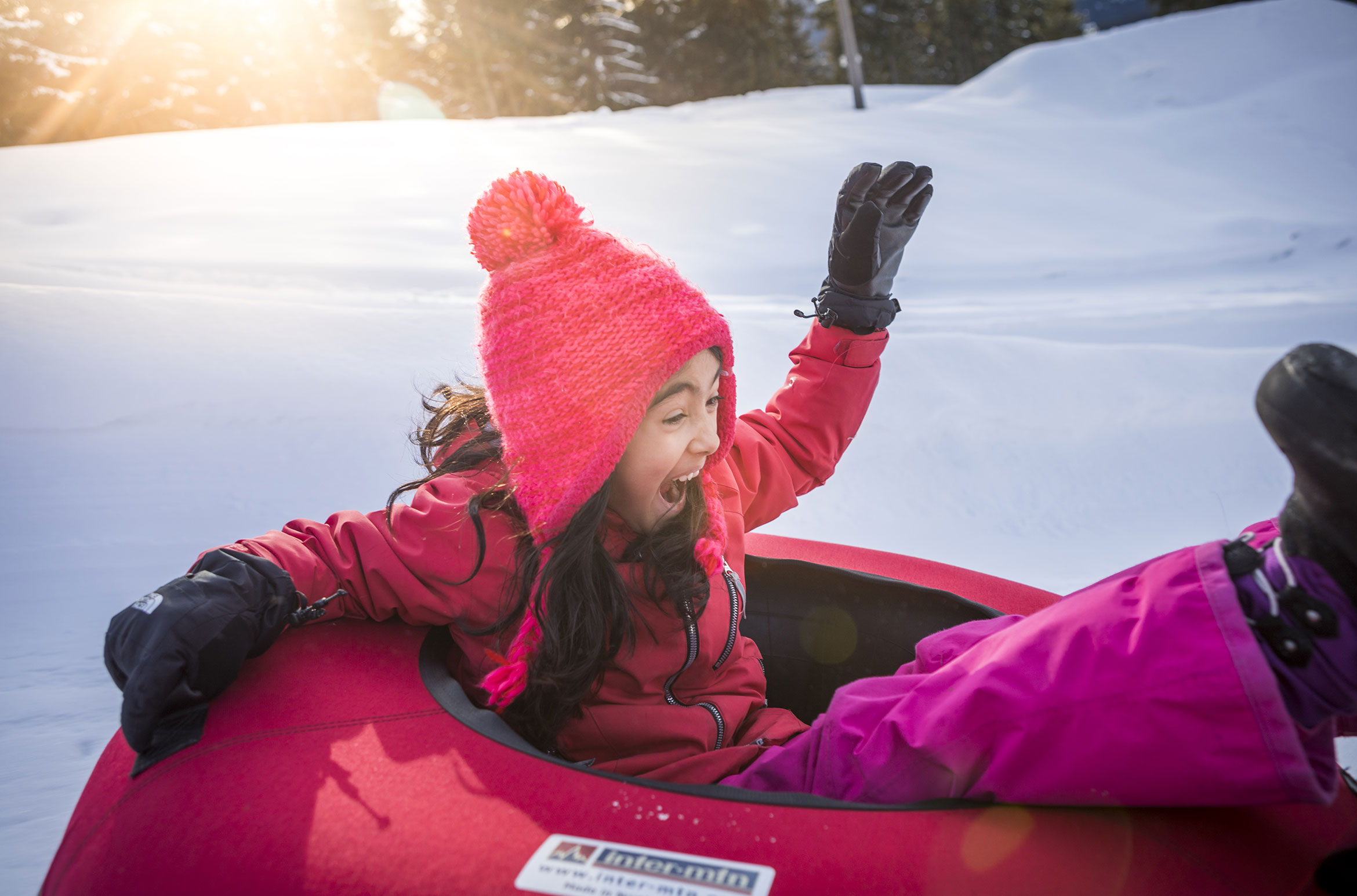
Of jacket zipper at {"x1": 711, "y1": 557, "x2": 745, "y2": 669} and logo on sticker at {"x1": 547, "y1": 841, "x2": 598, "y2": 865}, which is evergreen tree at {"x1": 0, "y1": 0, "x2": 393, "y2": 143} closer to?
jacket zipper at {"x1": 711, "y1": 557, "x2": 745, "y2": 669}

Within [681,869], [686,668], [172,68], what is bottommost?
[686,668]

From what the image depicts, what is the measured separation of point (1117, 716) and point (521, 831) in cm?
55

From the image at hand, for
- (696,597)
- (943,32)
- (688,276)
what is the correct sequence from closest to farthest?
(696,597)
(688,276)
(943,32)

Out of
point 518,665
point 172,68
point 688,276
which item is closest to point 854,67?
point 688,276

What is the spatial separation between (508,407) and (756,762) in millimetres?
556

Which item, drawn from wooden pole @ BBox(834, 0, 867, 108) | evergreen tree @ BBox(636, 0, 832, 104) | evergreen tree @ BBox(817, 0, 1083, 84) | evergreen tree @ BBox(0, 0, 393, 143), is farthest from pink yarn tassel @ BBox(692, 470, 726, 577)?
evergreen tree @ BBox(817, 0, 1083, 84)

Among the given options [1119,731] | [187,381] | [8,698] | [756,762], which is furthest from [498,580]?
[187,381]

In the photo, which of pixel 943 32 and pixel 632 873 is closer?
pixel 632 873

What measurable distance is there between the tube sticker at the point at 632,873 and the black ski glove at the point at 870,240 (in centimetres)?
92

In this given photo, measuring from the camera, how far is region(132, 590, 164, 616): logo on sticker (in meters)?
0.82

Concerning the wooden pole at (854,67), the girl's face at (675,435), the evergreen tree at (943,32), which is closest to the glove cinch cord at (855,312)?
the girl's face at (675,435)

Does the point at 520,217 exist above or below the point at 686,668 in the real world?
above

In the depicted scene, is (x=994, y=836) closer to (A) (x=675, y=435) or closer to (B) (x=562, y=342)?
(A) (x=675, y=435)

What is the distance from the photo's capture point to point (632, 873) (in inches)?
25.9
